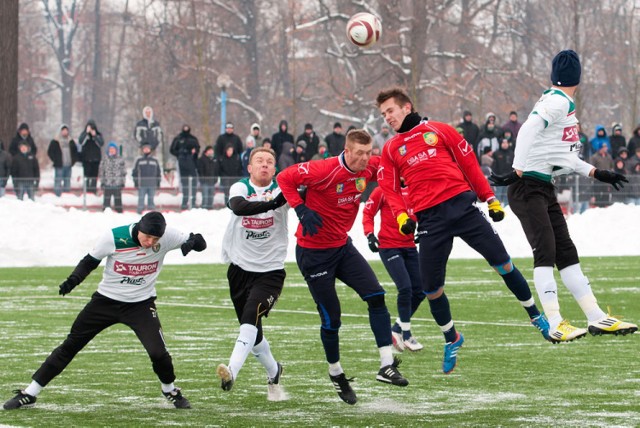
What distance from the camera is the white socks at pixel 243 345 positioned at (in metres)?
9.95

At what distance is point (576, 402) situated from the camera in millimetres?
10086

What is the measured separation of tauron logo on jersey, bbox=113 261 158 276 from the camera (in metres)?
10.1

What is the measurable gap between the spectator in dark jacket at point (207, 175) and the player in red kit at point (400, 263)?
51.9ft

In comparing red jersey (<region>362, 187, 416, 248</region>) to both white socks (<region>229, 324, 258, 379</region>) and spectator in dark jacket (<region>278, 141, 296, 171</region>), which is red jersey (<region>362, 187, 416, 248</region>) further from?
spectator in dark jacket (<region>278, 141, 296, 171</region>)

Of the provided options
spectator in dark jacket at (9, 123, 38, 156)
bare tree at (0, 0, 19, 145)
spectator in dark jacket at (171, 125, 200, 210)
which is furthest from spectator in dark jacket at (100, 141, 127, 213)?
bare tree at (0, 0, 19, 145)

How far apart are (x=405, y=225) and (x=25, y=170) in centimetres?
1980

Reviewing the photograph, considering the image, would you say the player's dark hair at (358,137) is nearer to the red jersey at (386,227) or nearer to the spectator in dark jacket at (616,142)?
the red jersey at (386,227)

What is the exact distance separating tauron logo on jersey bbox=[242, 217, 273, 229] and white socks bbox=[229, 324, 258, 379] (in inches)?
33.7

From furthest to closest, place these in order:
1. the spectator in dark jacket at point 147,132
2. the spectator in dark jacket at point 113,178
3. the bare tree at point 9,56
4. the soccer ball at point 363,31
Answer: the bare tree at point 9,56 → the spectator in dark jacket at point 147,132 → the spectator in dark jacket at point 113,178 → the soccer ball at point 363,31

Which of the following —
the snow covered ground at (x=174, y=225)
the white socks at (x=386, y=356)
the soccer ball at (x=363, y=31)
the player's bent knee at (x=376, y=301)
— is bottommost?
the snow covered ground at (x=174, y=225)

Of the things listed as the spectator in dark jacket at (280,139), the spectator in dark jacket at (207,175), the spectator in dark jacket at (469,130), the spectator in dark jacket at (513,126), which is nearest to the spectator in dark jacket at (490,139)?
the spectator in dark jacket at (469,130)

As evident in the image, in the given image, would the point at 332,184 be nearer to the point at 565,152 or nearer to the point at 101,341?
the point at 565,152

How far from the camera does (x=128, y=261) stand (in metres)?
10.0

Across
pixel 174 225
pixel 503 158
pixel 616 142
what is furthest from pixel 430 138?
pixel 616 142
